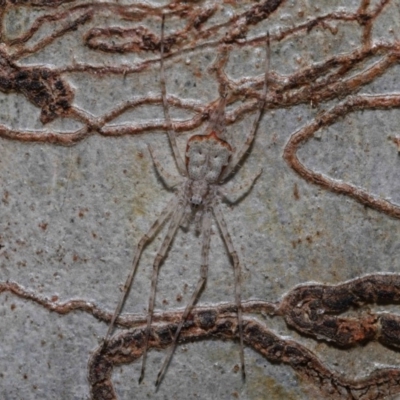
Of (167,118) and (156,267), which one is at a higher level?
(167,118)

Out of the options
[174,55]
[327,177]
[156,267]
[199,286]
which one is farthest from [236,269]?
[174,55]

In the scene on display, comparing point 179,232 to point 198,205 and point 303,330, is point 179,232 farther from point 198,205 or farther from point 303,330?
point 303,330

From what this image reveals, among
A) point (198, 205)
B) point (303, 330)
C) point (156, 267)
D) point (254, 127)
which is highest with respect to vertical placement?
point (254, 127)

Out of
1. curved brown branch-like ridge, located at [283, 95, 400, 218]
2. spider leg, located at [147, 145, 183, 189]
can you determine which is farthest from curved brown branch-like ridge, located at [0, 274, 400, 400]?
spider leg, located at [147, 145, 183, 189]

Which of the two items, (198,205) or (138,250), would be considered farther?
(198,205)

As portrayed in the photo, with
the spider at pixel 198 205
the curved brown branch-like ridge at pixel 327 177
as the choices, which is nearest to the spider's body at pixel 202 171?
the spider at pixel 198 205
